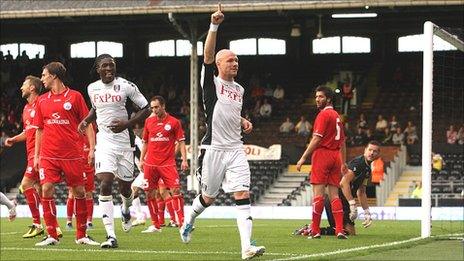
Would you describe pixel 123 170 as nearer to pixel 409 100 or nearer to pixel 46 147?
pixel 46 147

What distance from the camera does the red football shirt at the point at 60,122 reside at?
46.9 feet

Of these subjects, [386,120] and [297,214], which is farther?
[386,120]

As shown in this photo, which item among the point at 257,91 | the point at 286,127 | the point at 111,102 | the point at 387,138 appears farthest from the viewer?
the point at 257,91

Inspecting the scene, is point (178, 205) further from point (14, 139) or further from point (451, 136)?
point (451, 136)

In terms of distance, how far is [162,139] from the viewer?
19.2 metres

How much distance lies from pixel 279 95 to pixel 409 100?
16.4 ft

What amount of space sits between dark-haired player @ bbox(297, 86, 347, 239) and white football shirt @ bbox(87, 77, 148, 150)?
2992 millimetres

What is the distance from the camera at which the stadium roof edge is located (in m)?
32.2

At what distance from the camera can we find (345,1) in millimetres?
32188

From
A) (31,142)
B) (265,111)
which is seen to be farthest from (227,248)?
(265,111)

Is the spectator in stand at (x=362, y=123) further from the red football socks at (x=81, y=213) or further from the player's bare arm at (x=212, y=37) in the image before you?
the player's bare arm at (x=212, y=37)

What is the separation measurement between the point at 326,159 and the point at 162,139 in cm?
385

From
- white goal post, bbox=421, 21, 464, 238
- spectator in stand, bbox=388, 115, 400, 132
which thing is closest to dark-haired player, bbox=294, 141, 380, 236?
white goal post, bbox=421, 21, 464, 238

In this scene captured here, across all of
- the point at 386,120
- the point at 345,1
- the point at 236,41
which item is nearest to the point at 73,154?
the point at 345,1
